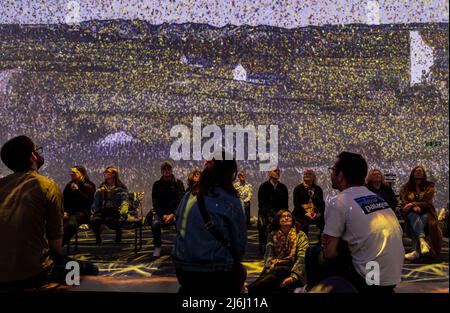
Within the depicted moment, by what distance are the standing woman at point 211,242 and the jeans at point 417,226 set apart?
4.06 metres

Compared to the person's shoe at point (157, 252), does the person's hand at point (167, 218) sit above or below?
above

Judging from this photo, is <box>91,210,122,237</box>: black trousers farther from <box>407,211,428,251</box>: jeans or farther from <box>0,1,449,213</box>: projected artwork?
<box>407,211,428,251</box>: jeans

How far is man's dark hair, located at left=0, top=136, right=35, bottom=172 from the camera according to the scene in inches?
104

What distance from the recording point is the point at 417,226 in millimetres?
5988

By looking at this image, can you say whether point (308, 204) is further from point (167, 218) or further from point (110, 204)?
point (110, 204)

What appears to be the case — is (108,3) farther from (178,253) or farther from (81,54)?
(178,253)

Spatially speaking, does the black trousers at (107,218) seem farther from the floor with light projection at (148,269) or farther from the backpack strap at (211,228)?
the backpack strap at (211,228)

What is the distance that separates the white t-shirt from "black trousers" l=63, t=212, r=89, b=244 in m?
4.29

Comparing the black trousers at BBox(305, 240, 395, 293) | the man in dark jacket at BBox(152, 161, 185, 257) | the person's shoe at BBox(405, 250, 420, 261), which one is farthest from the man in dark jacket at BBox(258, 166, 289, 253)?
the black trousers at BBox(305, 240, 395, 293)

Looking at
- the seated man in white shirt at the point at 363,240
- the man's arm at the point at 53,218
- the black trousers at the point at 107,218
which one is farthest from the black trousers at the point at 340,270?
the black trousers at the point at 107,218

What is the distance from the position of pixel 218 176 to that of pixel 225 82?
19.1ft

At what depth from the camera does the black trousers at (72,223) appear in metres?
6.07

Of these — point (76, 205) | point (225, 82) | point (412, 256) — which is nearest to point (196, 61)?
point (225, 82)
